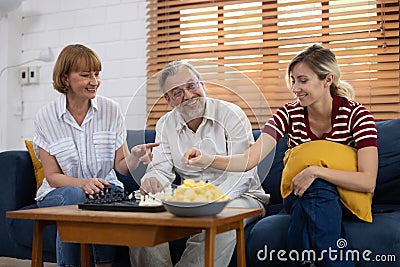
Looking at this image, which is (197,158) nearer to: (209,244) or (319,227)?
(209,244)

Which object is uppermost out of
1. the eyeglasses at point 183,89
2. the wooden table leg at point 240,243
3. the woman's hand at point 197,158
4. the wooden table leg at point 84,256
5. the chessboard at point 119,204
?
the eyeglasses at point 183,89

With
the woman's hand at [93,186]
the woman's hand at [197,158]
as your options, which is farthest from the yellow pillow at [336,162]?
the woman's hand at [93,186]

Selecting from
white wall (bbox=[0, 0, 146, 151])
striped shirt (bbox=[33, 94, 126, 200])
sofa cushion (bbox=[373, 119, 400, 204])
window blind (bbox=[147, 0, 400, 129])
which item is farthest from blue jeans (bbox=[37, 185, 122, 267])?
white wall (bbox=[0, 0, 146, 151])

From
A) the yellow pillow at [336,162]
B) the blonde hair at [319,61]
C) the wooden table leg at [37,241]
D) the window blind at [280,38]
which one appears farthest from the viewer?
the window blind at [280,38]

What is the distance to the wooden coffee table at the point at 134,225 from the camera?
142 centimetres

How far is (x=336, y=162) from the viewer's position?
1.80m

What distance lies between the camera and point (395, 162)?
2.12 metres

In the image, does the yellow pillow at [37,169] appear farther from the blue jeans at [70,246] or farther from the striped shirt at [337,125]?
the striped shirt at [337,125]

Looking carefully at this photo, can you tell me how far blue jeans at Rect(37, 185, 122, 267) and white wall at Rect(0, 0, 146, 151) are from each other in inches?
53.1

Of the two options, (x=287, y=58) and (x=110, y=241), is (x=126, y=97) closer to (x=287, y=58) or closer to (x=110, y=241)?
(x=287, y=58)

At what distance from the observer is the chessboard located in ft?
5.19

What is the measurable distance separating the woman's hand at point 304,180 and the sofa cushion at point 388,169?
0.48 m

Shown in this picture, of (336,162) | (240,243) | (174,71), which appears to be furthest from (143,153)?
(336,162)

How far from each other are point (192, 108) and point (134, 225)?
0.39 m
